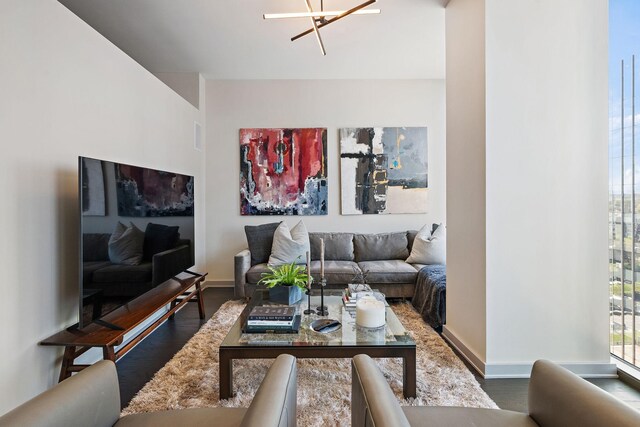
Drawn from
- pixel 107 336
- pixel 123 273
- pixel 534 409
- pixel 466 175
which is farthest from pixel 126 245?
→ pixel 466 175

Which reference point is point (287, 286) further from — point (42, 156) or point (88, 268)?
point (42, 156)

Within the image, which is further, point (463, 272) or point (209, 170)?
point (209, 170)

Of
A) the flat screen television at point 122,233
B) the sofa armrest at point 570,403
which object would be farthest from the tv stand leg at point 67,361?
the sofa armrest at point 570,403

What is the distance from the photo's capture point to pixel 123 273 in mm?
2107

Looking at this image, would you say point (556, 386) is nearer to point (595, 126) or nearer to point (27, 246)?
point (595, 126)

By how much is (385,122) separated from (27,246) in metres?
4.07

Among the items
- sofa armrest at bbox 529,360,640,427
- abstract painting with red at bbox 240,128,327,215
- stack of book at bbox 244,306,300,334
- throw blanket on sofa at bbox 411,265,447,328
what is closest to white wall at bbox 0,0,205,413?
stack of book at bbox 244,306,300,334

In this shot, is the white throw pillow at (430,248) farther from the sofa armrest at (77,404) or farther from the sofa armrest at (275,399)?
the sofa armrest at (77,404)

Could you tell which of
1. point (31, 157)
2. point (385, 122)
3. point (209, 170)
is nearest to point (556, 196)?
point (385, 122)

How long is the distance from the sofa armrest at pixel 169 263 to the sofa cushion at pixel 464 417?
7.02ft

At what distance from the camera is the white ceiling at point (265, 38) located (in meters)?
2.84

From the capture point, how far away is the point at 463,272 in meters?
2.46

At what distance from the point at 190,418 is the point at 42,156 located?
166cm

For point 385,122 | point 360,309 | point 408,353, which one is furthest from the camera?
point 385,122
